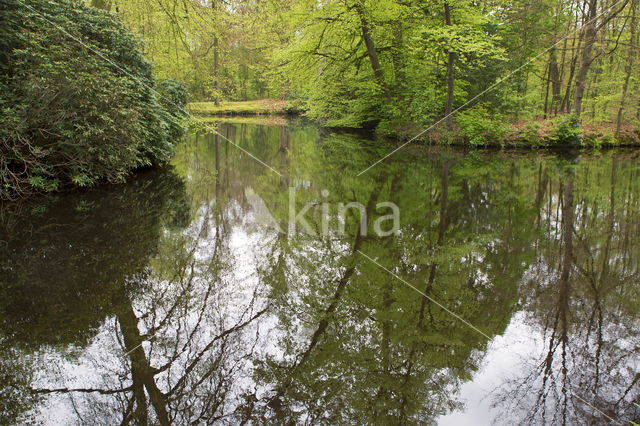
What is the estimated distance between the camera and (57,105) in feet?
22.6

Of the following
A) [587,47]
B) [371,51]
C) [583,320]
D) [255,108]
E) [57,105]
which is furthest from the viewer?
[255,108]

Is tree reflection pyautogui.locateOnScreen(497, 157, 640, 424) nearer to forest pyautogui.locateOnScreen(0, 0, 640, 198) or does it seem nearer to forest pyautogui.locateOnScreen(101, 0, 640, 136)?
forest pyautogui.locateOnScreen(0, 0, 640, 198)

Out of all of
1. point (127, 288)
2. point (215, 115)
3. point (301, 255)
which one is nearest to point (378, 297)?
point (301, 255)

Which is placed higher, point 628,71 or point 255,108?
point 255,108

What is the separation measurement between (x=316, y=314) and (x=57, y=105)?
20.1 feet

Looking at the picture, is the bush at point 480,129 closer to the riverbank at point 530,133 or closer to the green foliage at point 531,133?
the riverbank at point 530,133

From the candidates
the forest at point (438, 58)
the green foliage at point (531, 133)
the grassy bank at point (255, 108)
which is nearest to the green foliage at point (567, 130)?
the forest at point (438, 58)

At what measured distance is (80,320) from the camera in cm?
321

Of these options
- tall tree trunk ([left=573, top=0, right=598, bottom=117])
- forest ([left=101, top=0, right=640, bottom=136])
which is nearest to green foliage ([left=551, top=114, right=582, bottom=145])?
forest ([left=101, top=0, right=640, bottom=136])

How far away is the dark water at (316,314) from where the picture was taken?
2400 mm

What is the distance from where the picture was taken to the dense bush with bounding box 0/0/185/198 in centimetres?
663

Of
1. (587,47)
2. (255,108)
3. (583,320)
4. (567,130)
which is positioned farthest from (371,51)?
(255,108)

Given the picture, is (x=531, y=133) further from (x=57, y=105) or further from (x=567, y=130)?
(x=57, y=105)

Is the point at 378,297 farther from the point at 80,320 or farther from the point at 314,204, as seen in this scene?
the point at 314,204
